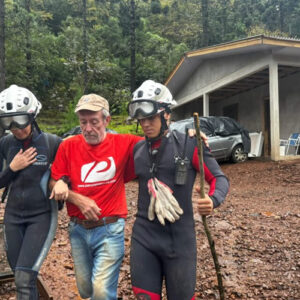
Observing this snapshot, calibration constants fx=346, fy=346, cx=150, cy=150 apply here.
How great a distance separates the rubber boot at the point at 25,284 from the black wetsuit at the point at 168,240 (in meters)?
0.89

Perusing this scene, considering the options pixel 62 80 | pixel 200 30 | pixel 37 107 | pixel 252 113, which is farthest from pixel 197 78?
pixel 200 30

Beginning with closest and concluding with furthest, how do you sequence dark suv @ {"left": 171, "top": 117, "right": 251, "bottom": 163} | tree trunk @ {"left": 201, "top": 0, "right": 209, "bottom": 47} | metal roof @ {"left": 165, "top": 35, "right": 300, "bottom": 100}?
metal roof @ {"left": 165, "top": 35, "right": 300, "bottom": 100}
dark suv @ {"left": 171, "top": 117, "right": 251, "bottom": 163}
tree trunk @ {"left": 201, "top": 0, "right": 209, "bottom": 47}

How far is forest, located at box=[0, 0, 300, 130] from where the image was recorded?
2892 cm

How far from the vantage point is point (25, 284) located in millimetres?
2805

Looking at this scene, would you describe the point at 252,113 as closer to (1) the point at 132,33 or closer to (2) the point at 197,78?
(2) the point at 197,78

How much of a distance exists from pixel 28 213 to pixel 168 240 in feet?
4.22

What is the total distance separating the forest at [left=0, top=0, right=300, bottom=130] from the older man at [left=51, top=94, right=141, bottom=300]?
15.1 m

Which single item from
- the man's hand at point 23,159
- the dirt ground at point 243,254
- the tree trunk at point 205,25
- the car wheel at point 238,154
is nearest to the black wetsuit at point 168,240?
the man's hand at point 23,159

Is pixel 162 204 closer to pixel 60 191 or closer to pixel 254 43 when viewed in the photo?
pixel 60 191

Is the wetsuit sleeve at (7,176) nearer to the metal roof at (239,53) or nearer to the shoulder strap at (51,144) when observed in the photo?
the shoulder strap at (51,144)

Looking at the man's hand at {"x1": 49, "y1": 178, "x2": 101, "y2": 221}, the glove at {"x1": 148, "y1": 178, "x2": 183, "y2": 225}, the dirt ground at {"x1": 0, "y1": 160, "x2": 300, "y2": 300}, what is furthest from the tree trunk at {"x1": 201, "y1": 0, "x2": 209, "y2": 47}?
the glove at {"x1": 148, "y1": 178, "x2": 183, "y2": 225}

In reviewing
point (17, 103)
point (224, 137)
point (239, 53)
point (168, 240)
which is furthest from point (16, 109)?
point (239, 53)

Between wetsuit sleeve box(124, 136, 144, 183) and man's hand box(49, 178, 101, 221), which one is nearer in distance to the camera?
man's hand box(49, 178, 101, 221)

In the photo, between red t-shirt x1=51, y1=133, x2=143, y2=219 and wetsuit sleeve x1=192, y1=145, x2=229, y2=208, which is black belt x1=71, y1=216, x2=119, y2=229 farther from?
wetsuit sleeve x1=192, y1=145, x2=229, y2=208
